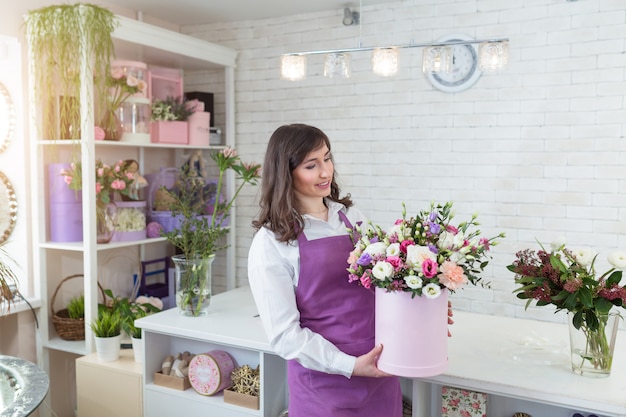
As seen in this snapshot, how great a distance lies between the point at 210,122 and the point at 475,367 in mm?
3007

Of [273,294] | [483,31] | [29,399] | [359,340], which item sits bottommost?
[29,399]

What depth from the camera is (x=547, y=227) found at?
3609mm

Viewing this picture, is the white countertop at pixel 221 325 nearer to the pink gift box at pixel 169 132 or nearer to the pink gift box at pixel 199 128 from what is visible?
the pink gift box at pixel 169 132

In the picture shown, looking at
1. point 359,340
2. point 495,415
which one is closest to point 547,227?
point 495,415

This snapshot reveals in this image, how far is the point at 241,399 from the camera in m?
2.52

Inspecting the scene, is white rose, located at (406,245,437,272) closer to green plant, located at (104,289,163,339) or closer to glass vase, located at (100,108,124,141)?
green plant, located at (104,289,163,339)

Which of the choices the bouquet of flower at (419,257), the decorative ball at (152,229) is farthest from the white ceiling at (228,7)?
the bouquet of flower at (419,257)

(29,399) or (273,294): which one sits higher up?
(273,294)

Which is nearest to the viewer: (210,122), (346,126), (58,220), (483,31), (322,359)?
(322,359)

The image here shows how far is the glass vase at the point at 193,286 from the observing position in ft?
9.07

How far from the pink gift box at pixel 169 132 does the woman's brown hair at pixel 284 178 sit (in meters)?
2.10

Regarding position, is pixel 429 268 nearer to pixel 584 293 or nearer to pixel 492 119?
pixel 584 293

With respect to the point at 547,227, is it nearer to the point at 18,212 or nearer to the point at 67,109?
the point at 67,109

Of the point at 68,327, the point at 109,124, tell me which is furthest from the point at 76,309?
the point at 109,124
